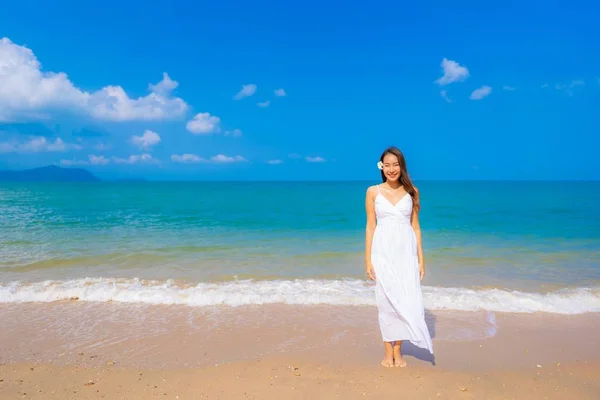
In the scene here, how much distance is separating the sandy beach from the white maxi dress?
0.53 metres

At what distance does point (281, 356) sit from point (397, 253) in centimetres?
206

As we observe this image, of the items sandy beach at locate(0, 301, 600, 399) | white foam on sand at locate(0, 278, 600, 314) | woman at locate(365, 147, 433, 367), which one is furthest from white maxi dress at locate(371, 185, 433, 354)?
white foam on sand at locate(0, 278, 600, 314)

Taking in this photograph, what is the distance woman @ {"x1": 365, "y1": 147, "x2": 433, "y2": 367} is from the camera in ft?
14.8

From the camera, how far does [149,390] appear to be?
4211 millimetres

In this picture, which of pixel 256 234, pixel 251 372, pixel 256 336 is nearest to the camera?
pixel 251 372

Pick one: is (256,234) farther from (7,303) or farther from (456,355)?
(456,355)

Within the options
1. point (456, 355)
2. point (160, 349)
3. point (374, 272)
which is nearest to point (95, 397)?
point (160, 349)

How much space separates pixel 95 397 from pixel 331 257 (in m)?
9.64

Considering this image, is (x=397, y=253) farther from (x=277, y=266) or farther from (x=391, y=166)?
(x=277, y=266)

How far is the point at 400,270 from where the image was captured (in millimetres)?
4559

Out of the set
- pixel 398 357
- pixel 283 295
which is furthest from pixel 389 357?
pixel 283 295

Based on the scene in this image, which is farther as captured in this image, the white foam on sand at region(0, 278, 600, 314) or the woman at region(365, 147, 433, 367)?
the white foam on sand at region(0, 278, 600, 314)

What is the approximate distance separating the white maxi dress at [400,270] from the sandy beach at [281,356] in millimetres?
533

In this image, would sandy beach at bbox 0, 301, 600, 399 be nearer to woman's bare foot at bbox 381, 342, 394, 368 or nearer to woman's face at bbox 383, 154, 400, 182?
woman's bare foot at bbox 381, 342, 394, 368
